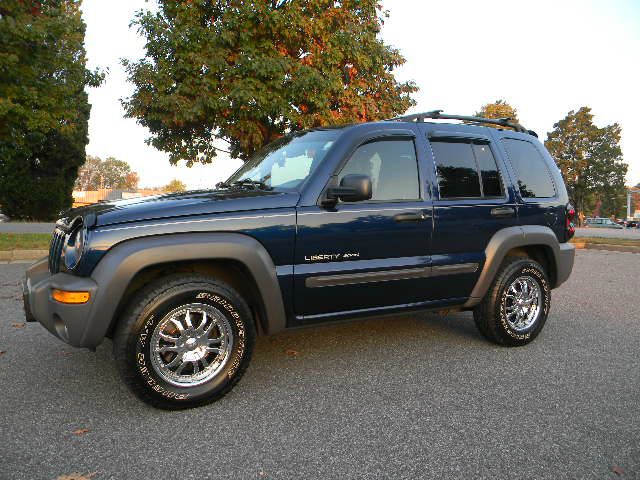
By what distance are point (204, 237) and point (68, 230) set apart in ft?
3.00

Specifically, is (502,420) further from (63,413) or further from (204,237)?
(63,413)

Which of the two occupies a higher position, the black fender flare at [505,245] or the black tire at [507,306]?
the black fender flare at [505,245]

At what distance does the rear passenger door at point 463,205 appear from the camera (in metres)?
3.90

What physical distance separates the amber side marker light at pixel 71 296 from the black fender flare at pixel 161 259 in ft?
0.18

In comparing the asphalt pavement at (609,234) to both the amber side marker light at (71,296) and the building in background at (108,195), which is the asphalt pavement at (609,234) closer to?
the building in background at (108,195)

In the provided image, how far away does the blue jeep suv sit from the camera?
2934 millimetres

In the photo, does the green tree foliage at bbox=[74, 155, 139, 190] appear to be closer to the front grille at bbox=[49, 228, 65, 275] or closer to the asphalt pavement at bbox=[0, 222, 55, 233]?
the asphalt pavement at bbox=[0, 222, 55, 233]

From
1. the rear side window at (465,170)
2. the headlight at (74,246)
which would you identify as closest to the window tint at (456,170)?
the rear side window at (465,170)

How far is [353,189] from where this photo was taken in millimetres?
3238

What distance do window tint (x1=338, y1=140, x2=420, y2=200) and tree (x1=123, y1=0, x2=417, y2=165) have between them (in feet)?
32.0

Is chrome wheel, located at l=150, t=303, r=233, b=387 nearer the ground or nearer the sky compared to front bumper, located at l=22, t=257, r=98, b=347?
nearer the ground

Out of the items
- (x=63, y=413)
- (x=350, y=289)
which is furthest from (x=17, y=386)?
(x=350, y=289)

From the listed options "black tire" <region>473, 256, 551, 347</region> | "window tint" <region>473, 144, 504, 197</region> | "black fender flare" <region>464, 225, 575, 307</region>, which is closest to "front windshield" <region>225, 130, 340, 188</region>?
"window tint" <region>473, 144, 504, 197</region>

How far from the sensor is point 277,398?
3.27 metres
